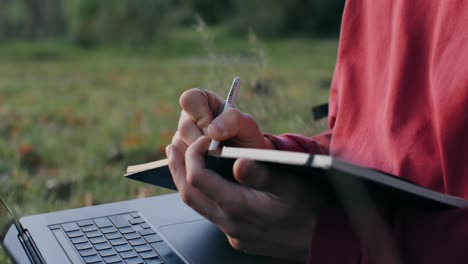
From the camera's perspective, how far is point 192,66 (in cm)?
548

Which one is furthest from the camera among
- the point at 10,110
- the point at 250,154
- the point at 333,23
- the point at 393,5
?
the point at 333,23

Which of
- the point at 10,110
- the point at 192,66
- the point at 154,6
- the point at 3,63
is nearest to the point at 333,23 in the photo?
Answer: the point at 154,6

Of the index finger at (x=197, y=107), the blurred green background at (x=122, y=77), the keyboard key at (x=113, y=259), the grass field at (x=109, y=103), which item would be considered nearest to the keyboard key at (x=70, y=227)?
the keyboard key at (x=113, y=259)

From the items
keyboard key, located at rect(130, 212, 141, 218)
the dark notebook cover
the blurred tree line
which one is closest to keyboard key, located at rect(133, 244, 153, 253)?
keyboard key, located at rect(130, 212, 141, 218)

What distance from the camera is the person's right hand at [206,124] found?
80 centimetres

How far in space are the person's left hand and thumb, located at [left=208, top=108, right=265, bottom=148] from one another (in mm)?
83

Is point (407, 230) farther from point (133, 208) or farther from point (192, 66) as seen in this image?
point (192, 66)

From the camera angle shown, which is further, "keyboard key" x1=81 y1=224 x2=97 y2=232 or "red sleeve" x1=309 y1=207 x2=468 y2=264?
"keyboard key" x1=81 y1=224 x2=97 y2=232

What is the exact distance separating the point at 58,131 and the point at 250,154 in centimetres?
259

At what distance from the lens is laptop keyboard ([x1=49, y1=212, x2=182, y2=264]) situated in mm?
824

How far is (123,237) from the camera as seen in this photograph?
880 millimetres

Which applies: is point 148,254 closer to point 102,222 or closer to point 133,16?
point 102,222

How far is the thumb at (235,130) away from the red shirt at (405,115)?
117 mm

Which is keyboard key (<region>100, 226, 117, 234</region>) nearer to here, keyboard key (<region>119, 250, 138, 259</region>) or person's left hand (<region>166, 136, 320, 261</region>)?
keyboard key (<region>119, 250, 138, 259</region>)
